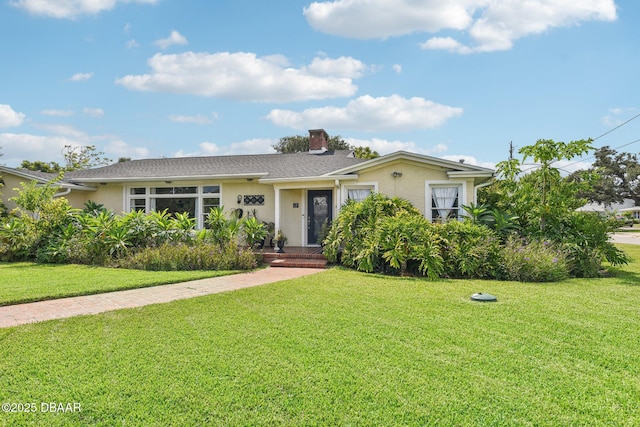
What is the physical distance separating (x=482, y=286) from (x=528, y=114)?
1311 centimetres

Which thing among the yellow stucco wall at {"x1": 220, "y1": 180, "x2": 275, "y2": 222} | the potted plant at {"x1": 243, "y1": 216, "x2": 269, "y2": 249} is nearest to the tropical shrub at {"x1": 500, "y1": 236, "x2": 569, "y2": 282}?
the potted plant at {"x1": 243, "y1": 216, "x2": 269, "y2": 249}

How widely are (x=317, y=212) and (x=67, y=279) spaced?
27.0 feet

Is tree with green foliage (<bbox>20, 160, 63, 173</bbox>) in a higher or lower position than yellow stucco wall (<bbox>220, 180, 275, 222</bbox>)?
higher

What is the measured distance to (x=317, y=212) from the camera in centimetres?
1421

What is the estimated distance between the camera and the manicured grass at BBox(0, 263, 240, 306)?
695cm

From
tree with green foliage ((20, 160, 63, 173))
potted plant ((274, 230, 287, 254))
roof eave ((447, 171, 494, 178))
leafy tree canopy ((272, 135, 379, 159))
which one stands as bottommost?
potted plant ((274, 230, 287, 254))

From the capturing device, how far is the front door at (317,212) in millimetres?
14078

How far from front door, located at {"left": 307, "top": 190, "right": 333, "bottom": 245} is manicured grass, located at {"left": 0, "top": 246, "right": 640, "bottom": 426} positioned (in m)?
7.83

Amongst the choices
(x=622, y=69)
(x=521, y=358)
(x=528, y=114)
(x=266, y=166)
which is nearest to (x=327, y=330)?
(x=521, y=358)

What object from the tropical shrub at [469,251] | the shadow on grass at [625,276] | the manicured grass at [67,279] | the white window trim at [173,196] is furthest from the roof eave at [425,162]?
the manicured grass at [67,279]

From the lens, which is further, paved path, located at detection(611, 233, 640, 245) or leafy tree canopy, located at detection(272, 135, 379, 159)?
leafy tree canopy, located at detection(272, 135, 379, 159)

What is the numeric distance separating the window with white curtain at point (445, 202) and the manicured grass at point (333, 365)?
6.24 m

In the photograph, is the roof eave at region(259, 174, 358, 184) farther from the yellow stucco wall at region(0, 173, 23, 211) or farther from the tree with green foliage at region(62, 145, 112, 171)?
the tree with green foliage at region(62, 145, 112, 171)

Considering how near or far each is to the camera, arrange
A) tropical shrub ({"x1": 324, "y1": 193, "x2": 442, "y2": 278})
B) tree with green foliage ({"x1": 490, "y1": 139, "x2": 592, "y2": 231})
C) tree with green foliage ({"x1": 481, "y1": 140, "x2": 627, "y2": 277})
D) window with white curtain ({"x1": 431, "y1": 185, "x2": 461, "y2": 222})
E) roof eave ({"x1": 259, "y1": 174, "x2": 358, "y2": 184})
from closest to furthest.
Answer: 1. tropical shrub ({"x1": 324, "y1": 193, "x2": 442, "y2": 278})
2. tree with green foliage ({"x1": 481, "y1": 140, "x2": 627, "y2": 277})
3. tree with green foliage ({"x1": 490, "y1": 139, "x2": 592, "y2": 231})
4. window with white curtain ({"x1": 431, "y1": 185, "x2": 461, "y2": 222})
5. roof eave ({"x1": 259, "y1": 174, "x2": 358, "y2": 184})
